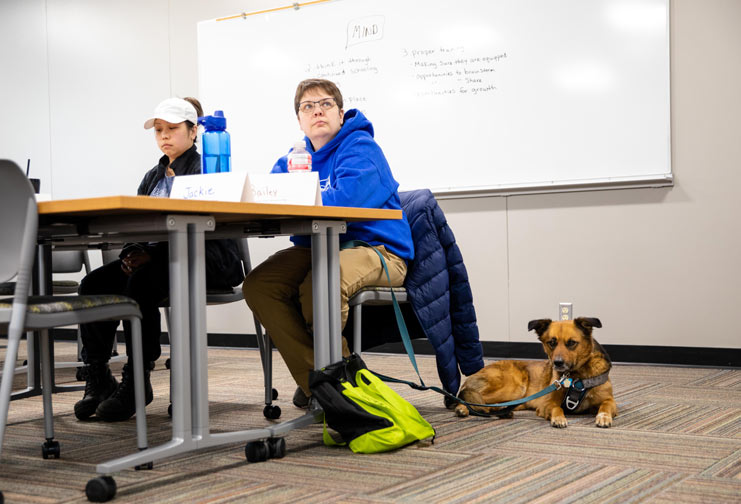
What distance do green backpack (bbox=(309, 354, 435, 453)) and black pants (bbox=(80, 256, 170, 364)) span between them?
779mm

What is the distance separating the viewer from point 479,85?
4219mm

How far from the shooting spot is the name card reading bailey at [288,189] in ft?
7.14

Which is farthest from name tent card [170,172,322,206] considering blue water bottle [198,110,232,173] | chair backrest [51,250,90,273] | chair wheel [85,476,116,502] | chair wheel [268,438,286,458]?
chair backrest [51,250,90,273]

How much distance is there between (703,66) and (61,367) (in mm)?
3633

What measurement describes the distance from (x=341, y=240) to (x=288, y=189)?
1.51ft

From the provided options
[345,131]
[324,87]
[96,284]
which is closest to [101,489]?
[96,284]

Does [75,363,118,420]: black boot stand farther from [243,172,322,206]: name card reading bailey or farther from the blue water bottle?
[243,172,322,206]: name card reading bailey

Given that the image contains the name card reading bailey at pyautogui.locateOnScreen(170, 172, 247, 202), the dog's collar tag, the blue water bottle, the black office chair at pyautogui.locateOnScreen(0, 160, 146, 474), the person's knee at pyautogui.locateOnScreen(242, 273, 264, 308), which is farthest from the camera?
the dog's collar tag

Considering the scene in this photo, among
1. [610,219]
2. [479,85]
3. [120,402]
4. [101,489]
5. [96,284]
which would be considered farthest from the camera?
[479,85]

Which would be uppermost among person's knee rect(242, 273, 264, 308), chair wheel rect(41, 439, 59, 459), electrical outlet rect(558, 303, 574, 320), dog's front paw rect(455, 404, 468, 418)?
person's knee rect(242, 273, 264, 308)

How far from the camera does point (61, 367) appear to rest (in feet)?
13.8

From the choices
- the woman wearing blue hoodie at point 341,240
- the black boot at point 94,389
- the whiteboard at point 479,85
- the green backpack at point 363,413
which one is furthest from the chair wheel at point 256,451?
the whiteboard at point 479,85

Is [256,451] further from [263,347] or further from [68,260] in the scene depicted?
[68,260]

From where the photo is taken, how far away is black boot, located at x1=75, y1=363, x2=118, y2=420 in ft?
9.11
